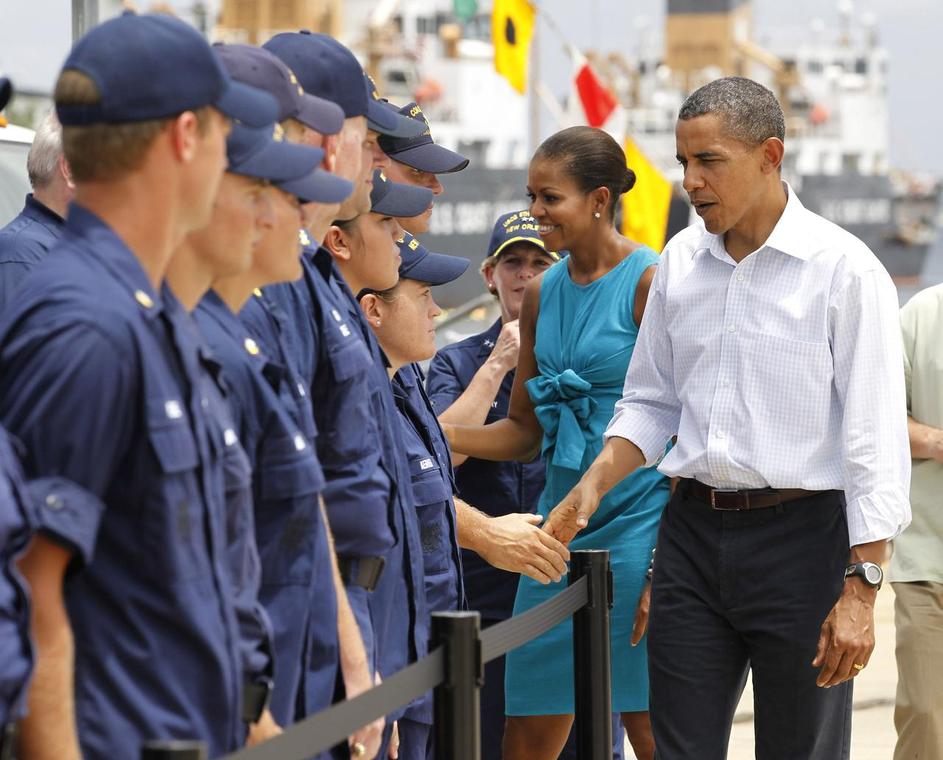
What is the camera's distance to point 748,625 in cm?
383

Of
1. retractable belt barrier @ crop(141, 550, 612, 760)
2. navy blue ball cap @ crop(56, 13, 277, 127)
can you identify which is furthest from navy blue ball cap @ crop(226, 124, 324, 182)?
retractable belt barrier @ crop(141, 550, 612, 760)

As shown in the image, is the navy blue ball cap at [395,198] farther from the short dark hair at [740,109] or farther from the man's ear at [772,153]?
the man's ear at [772,153]

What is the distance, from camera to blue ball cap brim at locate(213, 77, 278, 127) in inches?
89.3

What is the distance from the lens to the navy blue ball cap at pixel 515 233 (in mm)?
5395

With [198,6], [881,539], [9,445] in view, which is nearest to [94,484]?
[9,445]

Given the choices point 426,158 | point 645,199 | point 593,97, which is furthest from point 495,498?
point 645,199

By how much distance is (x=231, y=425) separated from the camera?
7.55ft

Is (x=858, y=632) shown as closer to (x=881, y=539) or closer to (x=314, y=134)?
(x=881, y=539)

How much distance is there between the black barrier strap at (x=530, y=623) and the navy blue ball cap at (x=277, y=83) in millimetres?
974

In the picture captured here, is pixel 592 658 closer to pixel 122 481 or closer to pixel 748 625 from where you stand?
pixel 748 625

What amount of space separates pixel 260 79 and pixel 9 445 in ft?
3.35

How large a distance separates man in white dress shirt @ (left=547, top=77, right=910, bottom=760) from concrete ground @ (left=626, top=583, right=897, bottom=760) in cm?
227

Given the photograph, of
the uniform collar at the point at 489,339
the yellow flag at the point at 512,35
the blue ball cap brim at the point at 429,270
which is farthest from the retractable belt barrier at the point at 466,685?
the yellow flag at the point at 512,35

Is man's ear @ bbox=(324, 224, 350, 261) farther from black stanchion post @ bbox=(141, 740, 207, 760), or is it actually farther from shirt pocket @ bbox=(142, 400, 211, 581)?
black stanchion post @ bbox=(141, 740, 207, 760)
